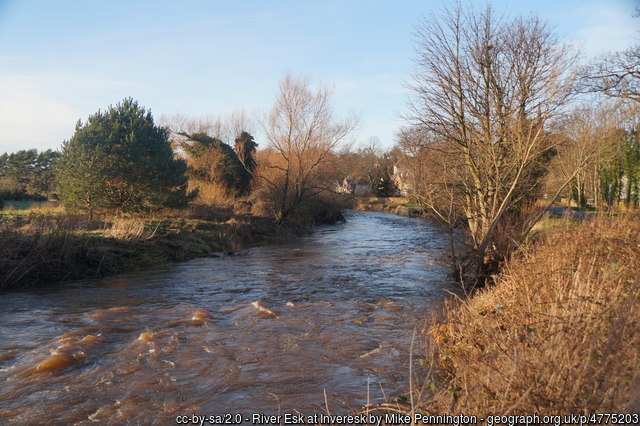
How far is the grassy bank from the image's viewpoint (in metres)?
11.6

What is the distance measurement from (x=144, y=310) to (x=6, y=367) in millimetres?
3165

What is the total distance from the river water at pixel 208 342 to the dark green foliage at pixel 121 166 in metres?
7.40

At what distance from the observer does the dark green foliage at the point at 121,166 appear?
18922 mm

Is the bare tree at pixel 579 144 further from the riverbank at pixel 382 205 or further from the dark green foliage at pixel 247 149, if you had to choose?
the riverbank at pixel 382 205

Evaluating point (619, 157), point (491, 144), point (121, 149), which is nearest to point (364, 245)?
point (491, 144)

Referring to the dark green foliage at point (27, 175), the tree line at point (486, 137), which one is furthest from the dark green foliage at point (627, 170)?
the dark green foliage at point (27, 175)

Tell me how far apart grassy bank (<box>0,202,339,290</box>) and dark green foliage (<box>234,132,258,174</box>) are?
10814 millimetres

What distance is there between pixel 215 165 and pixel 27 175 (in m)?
15.7

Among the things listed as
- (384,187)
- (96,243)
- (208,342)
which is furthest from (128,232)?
(384,187)

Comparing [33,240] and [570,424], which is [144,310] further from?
[570,424]

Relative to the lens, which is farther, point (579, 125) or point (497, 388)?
point (579, 125)

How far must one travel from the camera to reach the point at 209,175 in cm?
3102

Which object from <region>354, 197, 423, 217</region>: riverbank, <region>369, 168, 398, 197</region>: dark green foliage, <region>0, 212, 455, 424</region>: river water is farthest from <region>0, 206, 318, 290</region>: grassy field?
<region>369, 168, 398, 197</region>: dark green foliage

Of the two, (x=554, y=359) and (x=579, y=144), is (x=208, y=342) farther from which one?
(x=579, y=144)
